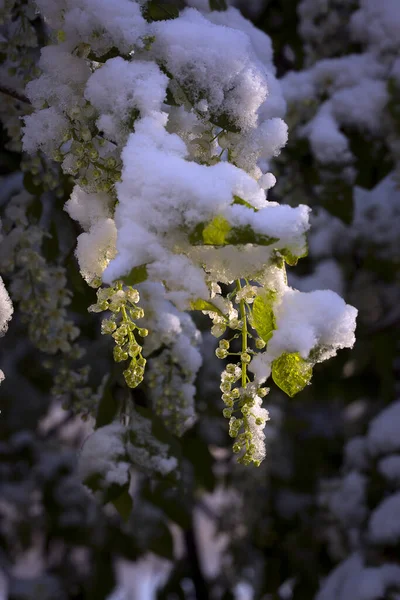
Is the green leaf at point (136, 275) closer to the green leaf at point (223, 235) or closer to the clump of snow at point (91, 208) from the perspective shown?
the green leaf at point (223, 235)

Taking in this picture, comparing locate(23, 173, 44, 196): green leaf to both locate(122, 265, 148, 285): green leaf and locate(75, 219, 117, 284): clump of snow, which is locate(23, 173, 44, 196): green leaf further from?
locate(122, 265, 148, 285): green leaf

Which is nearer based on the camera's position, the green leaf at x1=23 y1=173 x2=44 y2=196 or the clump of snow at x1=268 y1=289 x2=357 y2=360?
the clump of snow at x1=268 y1=289 x2=357 y2=360

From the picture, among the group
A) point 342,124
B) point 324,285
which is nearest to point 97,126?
point 342,124

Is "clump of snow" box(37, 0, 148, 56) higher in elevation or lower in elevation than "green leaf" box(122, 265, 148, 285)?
higher

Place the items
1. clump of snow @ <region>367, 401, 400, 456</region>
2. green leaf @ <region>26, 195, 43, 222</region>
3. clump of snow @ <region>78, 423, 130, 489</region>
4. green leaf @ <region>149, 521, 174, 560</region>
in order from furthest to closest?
1. clump of snow @ <region>367, 401, 400, 456</region>
2. green leaf @ <region>149, 521, 174, 560</region>
3. green leaf @ <region>26, 195, 43, 222</region>
4. clump of snow @ <region>78, 423, 130, 489</region>

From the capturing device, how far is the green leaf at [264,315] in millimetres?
685

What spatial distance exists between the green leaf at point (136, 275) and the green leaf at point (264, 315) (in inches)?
→ 5.5

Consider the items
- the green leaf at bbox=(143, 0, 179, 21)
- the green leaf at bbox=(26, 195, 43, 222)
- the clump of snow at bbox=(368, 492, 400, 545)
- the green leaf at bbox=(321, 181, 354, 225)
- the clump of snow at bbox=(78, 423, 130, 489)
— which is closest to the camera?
the green leaf at bbox=(143, 0, 179, 21)

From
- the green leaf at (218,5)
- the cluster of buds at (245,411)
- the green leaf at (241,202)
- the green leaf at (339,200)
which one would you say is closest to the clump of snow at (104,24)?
the green leaf at (241,202)

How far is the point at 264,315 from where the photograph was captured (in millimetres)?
691

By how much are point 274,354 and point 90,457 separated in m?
0.58

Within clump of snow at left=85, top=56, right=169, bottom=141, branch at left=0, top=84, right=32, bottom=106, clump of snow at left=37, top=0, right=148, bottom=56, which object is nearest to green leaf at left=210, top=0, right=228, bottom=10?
branch at left=0, top=84, right=32, bottom=106

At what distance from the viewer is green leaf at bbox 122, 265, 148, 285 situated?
584mm

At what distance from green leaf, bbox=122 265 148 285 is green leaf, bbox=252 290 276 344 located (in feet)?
0.46
